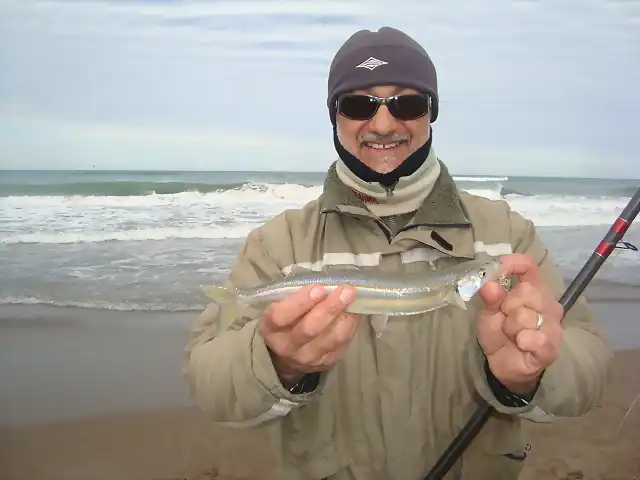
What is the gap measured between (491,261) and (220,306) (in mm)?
824

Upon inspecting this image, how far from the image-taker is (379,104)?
6.13 feet

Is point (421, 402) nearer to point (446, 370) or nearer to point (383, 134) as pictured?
point (446, 370)

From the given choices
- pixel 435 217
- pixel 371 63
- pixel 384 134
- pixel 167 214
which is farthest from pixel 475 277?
pixel 167 214

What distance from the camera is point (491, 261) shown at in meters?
1.50

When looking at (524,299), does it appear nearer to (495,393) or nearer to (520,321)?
(520,321)

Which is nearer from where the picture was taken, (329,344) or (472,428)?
(329,344)

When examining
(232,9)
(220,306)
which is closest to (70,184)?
(232,9)

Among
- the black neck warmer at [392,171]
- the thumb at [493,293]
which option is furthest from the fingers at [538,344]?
the black neck warmer at [392,171]

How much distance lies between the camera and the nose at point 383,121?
6.05 ft

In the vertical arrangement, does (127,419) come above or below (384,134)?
below

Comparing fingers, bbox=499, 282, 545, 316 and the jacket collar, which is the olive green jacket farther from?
fingers, bbox=499, 282, 545, 316

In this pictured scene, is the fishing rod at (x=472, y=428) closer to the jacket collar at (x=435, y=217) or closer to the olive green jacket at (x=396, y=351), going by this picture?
the olive green jacket at (x=396, y=351)

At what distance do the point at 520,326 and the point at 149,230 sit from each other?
548cm

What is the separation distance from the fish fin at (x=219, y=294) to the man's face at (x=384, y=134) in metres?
0.70
